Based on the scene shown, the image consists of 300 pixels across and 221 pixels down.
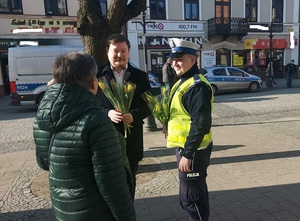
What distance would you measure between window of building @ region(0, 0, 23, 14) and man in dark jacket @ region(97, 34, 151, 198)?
17.0 metres

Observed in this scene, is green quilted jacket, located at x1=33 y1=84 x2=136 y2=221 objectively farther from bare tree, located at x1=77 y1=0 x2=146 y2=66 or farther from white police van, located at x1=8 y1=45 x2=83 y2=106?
white police van, located at x1=8 y1=45 x2=83 y2=106

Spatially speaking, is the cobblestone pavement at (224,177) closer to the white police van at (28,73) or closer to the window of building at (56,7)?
the white police van at (28,73)

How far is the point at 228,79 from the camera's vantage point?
14039 mm

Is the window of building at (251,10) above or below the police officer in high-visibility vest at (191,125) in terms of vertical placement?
above

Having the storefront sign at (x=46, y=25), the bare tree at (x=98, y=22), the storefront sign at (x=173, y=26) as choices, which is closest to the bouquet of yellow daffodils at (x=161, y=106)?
the bare tree at (x=98, y=22)

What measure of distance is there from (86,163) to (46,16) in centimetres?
1818

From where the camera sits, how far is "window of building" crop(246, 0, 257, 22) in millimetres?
22250

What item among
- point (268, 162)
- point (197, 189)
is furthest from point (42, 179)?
point (268, 162)

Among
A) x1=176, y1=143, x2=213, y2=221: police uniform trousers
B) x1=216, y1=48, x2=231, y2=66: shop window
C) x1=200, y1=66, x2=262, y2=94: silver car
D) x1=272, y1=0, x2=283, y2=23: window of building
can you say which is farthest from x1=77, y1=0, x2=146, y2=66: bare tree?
x1=272, y1=0, x2=283, y2=23: window of building

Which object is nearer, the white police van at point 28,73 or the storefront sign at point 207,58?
the white police van at point 28,73

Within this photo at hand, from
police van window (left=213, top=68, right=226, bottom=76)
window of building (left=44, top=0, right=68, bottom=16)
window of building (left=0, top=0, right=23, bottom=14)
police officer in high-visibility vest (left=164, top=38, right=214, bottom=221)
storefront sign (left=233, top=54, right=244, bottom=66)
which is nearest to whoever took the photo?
police officer in high-visibility vest (left=164, top=38, right=214, bottom=221)

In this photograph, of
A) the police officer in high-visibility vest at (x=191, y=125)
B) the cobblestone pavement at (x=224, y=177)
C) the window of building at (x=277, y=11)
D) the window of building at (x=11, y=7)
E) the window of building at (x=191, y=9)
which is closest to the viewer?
the police officer in high-visibility vest at (x=191, y=125)

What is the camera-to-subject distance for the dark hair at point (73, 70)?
162 cm

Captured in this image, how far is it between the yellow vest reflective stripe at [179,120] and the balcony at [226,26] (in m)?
19.6
